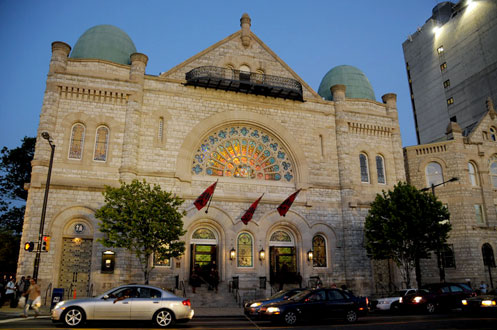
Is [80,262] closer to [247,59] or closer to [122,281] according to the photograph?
[122,281]

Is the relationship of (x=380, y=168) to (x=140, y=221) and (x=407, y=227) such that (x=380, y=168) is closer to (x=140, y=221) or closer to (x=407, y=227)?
(x=407, y=227)

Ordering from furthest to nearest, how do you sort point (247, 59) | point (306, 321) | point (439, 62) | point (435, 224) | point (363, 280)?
point (439, 62), point (247, 59), point (363, 280), point (435, 224), point (306, 321)

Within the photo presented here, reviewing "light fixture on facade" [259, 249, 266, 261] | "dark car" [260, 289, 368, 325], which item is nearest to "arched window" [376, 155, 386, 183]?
"light fixture on facade" [259, 249, 266, 261]

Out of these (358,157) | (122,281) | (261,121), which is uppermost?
(261,121)

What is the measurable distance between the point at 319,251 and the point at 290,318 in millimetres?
13729

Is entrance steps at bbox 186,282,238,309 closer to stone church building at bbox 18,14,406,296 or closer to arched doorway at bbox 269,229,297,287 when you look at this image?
stone church building at bbox 18,14,406,296

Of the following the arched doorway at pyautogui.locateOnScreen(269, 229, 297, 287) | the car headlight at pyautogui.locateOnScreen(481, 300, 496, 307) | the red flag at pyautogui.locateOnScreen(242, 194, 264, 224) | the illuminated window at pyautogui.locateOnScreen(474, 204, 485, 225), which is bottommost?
the car headlight at pyautogui.locateOnScreen(481, 300, 496, 307)

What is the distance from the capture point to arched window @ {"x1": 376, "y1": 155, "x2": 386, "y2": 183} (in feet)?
99.0

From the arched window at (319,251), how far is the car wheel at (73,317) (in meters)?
17.5

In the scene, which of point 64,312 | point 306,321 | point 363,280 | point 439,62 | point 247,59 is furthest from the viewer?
point 439,62

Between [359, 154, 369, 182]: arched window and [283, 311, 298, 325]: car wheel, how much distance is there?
1773cm

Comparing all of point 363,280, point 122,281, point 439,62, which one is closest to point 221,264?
point 122,281

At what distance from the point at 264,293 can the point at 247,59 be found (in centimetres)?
1663

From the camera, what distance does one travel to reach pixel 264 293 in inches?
961
